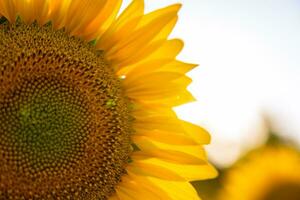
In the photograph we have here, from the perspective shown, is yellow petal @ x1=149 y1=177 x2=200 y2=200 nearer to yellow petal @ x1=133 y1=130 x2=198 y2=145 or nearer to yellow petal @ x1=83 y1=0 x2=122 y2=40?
yellow petal @ x1=133 y1=130 x2=198 y2=145

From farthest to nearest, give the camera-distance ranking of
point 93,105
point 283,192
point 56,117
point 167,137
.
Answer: point 283,192 < point 167,137 < point 93,105 < point 56,117

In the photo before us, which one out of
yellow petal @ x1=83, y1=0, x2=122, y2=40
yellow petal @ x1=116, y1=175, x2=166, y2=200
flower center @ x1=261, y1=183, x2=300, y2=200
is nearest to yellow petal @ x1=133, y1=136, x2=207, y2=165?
yellow petal @ x1=116, y1=175, x2=166, y2=200

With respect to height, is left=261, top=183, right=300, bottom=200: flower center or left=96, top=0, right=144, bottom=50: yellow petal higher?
left=96, top=0, right=144, bottom=50: yellow petal

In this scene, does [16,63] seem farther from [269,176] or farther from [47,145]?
[269,176]

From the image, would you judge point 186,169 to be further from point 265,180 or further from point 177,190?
point 265,180

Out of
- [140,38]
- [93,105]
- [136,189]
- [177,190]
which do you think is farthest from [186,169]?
[140,38]

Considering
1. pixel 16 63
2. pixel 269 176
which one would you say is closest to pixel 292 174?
pixel 269 176
